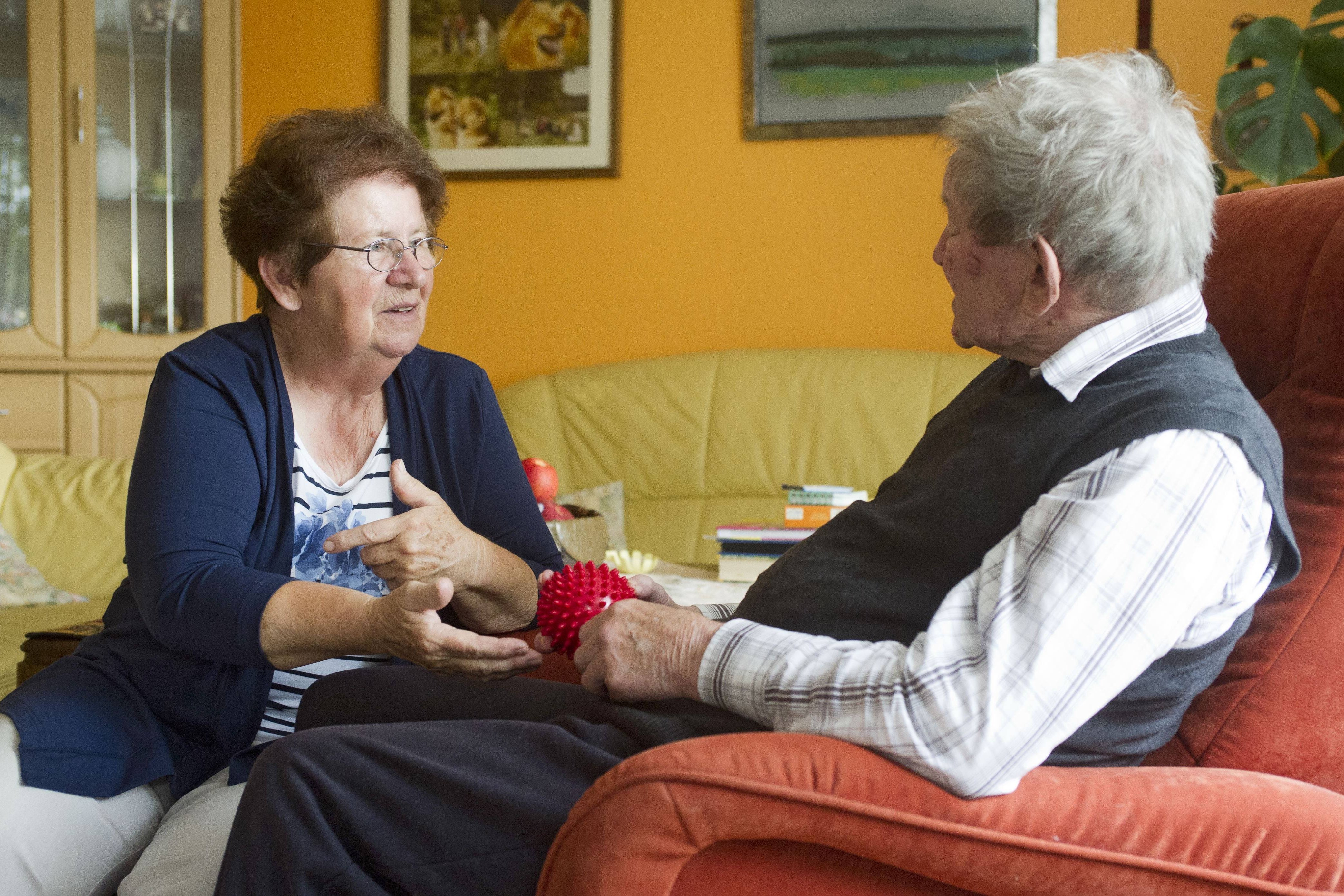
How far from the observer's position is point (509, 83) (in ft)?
11.3

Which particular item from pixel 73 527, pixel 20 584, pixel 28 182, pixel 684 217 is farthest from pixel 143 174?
pixel 684 217

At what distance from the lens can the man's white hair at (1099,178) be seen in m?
0.93

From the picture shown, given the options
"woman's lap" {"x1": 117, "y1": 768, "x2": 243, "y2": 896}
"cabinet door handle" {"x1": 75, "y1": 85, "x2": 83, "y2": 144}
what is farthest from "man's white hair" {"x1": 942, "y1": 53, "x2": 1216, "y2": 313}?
"cabinet door handle" {"x1": 75, "y1": 85, "x2": 83, "y2": 144}

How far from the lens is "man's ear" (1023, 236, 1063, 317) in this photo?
0.96 meters

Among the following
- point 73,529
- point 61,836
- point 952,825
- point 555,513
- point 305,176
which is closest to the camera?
point 952,825

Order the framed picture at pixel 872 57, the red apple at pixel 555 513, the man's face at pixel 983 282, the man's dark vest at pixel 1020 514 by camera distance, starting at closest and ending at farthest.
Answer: the man's dark vest at pixel 1020 514
the man's face at pixel 983 282
the red apple at pixel 555 513
the framed picture at pixel 872 57

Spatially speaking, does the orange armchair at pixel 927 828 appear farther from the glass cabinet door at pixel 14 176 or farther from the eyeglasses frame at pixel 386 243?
the glass cabinet door at pixel 14 176

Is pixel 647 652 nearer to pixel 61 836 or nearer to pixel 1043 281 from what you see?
pixel 1043 281

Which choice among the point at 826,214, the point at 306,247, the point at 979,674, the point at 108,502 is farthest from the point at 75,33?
the point at 979,674

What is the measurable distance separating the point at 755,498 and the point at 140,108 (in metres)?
2.39

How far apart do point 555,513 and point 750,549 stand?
434 mm

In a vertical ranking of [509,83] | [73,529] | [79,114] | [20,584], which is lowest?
[20,584]

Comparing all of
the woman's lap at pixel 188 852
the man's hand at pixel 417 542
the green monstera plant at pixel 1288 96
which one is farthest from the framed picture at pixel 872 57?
the woman's lap at pixel 188 852

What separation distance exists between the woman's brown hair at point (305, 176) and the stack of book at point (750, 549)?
102cm
